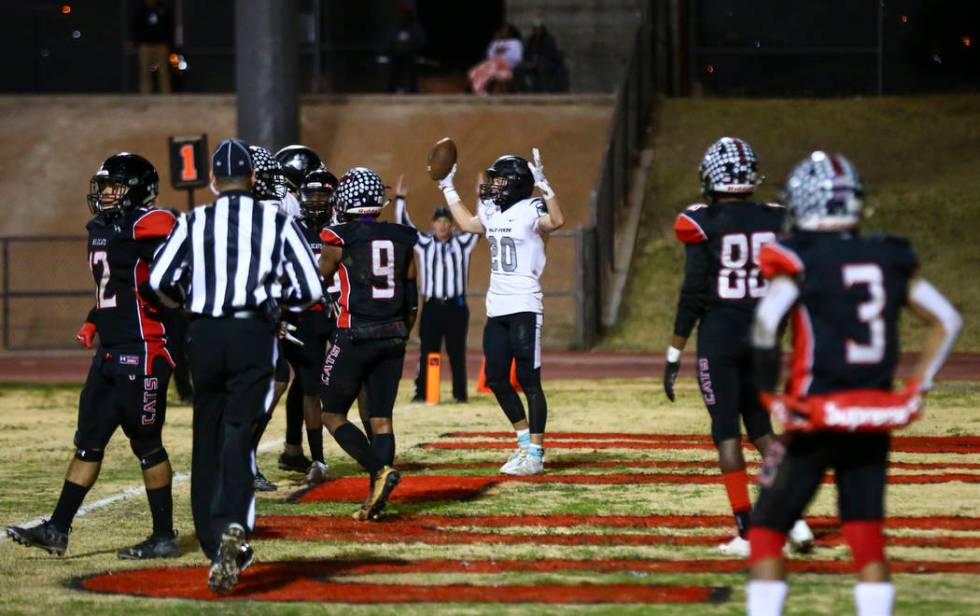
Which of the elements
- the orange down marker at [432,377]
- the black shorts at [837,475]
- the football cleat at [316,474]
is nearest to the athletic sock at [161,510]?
the football cleat at [316,474]

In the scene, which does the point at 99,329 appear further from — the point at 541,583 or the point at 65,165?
the point at 65,165

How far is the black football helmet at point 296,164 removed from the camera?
1093 centimetres

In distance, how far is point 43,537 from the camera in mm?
8203

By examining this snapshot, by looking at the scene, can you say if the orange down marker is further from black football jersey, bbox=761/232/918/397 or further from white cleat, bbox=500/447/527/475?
black football jersey, bbox=761/232/918/397

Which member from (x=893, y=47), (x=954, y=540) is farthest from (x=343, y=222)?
(x=893, y=47)

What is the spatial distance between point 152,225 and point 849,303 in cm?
385

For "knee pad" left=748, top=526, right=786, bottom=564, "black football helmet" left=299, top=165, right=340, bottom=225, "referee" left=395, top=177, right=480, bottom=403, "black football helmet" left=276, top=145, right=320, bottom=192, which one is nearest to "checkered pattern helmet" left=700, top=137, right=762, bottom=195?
"knee pad" left=748, top=526, right=786, bottom=564

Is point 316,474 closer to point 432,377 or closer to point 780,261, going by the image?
point 432,377

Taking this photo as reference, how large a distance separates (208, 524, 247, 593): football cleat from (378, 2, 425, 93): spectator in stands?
21948mm

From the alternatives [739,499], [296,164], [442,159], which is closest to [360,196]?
[442,159]

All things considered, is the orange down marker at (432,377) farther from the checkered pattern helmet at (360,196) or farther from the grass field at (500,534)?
the checkered pattern helmet at (360,196)

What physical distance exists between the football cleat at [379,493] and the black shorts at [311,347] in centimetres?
179

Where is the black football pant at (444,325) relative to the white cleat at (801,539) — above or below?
above

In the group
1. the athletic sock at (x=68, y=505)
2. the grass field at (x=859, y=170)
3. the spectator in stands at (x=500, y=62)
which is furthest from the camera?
the spectator in stands at (x=500, y=62)
